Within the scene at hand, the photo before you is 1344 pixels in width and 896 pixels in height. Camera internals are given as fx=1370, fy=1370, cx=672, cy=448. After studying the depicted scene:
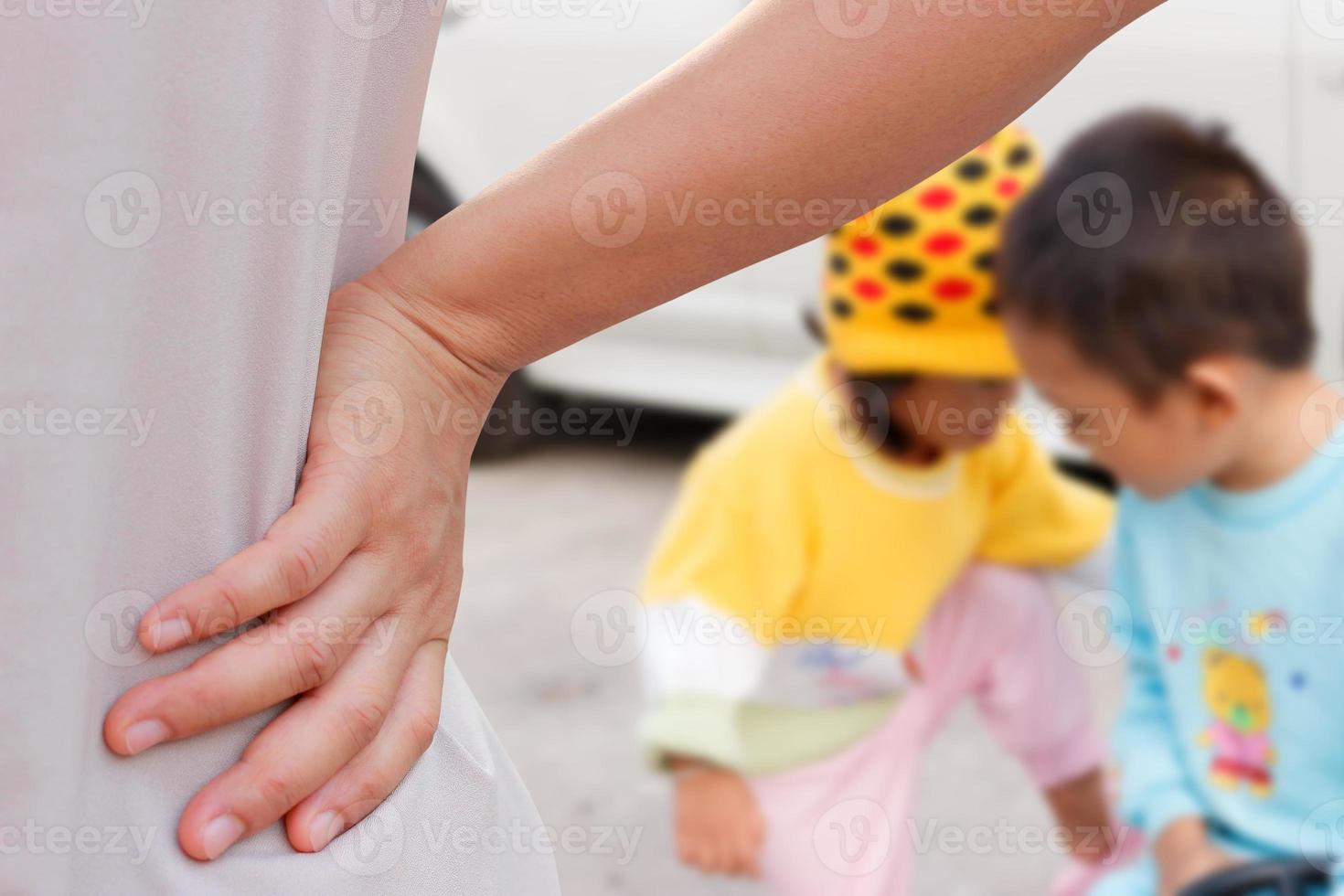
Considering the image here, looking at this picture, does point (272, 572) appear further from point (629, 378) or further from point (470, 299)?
point (629, 378)

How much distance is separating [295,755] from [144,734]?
0.21 ft

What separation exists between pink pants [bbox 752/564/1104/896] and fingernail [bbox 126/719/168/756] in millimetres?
1258

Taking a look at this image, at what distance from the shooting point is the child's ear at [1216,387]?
1.46 m

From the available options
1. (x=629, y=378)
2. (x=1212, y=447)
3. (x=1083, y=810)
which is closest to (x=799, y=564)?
(x=1212, y=447)

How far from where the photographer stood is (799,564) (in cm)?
175

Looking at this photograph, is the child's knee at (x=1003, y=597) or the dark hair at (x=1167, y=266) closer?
Answer: the dark hair at (x=1167, y=266)

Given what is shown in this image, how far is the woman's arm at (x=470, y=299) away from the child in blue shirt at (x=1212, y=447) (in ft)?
3.03

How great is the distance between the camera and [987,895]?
2070 millimetres

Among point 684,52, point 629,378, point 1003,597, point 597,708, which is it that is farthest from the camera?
point 629,378

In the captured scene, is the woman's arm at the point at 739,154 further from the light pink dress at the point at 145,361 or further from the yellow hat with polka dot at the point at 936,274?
the yellow hat with polka dot at the point at 936,274

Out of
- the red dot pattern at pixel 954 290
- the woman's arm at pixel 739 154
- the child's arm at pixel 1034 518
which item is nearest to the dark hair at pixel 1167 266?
the red dot pattern at pixel 954 290

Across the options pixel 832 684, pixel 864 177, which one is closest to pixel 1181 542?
pixel 832 684

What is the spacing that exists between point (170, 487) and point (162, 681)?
0.27 ft

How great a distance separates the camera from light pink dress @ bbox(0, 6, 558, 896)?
0.54 metres
